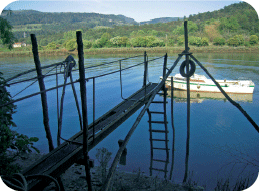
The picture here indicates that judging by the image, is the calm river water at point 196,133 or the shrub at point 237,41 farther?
the shrub at point 237,41

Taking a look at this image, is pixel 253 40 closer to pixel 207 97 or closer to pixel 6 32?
pixel 207 97

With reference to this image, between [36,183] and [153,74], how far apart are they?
23711 mm

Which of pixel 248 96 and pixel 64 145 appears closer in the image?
pixel 64 145

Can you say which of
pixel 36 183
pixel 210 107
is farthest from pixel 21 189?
pixel 210 107

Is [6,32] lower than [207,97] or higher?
higher

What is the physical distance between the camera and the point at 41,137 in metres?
11.3

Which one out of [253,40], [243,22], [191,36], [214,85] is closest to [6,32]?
[214,85]

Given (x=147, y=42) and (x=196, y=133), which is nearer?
(x=196, y=133)

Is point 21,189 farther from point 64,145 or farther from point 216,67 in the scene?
point 216,67

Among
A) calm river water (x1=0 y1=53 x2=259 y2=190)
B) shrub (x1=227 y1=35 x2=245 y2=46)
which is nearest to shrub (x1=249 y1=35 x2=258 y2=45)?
shrub (x1=227 y1=35 x2=245 y2=46)

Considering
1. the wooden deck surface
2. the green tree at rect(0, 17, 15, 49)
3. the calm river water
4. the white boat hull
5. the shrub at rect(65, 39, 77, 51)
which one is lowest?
the calm river water

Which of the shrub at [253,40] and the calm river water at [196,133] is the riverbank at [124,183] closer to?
the calm river water at [196,133]

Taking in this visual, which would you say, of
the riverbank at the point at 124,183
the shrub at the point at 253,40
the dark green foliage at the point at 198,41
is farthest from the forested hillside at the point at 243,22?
the riverbank at the point at 124,183

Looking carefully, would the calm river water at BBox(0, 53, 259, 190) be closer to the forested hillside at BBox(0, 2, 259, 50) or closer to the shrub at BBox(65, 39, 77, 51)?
the shrub at BBox(65, 39, 77, 51)
